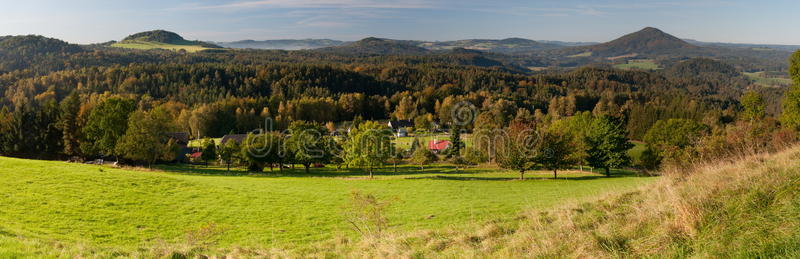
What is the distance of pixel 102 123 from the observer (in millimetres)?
40531

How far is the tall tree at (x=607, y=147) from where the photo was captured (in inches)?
1729

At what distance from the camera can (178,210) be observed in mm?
18656

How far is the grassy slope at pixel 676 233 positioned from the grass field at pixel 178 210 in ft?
12.1

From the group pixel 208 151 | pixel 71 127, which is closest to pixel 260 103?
pixel 208 151

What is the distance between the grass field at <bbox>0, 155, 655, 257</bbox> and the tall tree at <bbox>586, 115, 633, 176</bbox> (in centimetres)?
2558

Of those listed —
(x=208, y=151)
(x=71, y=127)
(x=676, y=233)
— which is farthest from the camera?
(x=208, y=151)

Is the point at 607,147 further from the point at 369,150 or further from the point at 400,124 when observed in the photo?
the point at 400,124

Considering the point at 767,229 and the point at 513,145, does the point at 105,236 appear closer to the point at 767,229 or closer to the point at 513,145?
the point at 767,229

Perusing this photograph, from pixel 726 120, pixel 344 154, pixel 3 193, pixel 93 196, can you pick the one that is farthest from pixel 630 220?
pixel 726 120

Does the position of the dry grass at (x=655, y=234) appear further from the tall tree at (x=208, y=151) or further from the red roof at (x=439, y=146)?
the red roof at (x=439, y=146)

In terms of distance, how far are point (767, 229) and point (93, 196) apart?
79.4 ft

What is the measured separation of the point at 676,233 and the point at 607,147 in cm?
4289

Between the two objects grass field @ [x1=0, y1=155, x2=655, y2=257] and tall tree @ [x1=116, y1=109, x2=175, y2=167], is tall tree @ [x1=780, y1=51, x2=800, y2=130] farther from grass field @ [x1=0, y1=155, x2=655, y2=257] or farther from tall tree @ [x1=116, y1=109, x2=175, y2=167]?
tall tree @ [x1=116, y1=109, x2=175, y2=167]

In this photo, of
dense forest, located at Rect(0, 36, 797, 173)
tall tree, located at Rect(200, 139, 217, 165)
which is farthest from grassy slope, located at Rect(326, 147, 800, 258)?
tall tree, located at Rect(200, 139, 217, 165)
